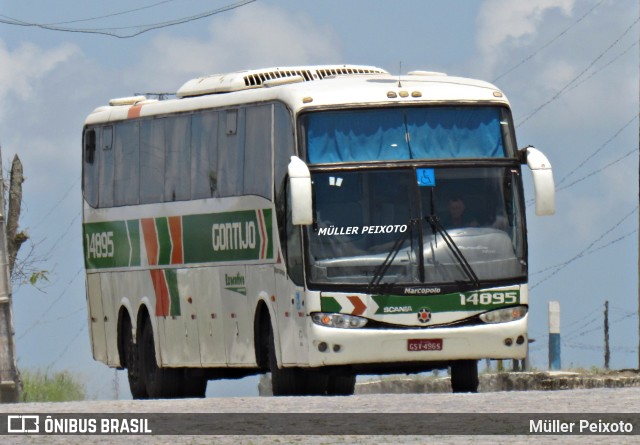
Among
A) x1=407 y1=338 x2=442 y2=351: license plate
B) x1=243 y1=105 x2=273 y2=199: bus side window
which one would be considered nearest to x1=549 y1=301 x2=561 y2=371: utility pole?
x1=243 y1=105 x2=273 y2=199: bus side window

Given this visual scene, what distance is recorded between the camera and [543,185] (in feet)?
79.3

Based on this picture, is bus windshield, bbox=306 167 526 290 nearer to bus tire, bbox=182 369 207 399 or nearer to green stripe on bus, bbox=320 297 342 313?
green stripe on bus, bbox=320 297 342 313

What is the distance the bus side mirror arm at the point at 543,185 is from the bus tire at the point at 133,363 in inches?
295

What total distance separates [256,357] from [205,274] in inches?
74.6

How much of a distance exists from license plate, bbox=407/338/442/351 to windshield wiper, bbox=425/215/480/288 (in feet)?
2.66

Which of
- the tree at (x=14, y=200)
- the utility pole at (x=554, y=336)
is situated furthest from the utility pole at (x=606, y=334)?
the tree at (x=14, y=200)

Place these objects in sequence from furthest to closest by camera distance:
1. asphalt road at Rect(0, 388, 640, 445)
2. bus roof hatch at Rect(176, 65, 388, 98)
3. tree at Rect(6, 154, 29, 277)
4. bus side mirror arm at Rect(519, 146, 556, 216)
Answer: tree at Rect(6, 154, 29, 277)
bus roof hatch at Rect(176, 65, 388, 98)
bus side mirror arm at Rect(519, 146, 556, 216)
asphalt road at Rect(0, 388, 640, 445)

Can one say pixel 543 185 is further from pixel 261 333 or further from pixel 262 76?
pixel 262 76

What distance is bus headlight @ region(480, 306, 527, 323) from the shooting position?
24344mm

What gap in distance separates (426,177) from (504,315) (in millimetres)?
1827

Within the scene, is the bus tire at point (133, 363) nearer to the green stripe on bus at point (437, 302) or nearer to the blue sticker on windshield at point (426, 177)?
the green stripe on bus at point (437, 302)

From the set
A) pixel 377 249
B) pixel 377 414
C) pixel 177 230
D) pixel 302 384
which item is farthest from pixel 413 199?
pixel 377 414

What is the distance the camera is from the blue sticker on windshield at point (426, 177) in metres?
24.3

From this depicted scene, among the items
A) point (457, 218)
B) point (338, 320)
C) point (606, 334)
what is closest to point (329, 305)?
point (338, 320)
